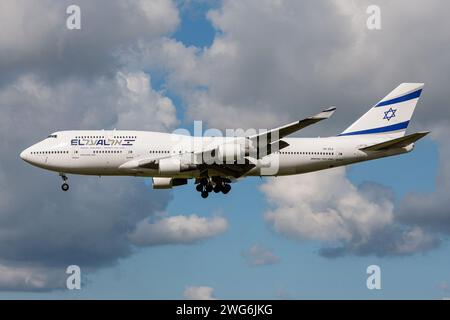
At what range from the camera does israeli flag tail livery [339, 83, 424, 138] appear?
71.1 m

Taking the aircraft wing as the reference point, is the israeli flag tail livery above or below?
above

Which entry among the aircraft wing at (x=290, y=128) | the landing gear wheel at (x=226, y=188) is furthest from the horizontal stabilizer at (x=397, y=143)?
the landing gear wheel at (x=226, y=188)

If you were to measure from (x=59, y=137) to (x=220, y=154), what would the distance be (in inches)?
567

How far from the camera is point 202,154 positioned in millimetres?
61656

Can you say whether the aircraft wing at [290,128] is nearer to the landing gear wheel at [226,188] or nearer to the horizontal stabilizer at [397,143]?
the landing gear wheel at [226,188]

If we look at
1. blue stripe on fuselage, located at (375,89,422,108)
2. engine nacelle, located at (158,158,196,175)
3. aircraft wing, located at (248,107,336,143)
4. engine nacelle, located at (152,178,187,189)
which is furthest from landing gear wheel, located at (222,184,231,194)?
blue stripe on fuselage, located at (375,89,422,108)

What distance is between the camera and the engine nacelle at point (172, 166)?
6191cm

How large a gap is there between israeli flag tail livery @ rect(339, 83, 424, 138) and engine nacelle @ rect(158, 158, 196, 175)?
1682 centimetres

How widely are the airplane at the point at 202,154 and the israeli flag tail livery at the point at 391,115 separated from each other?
135cm

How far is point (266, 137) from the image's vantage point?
60594 millimetres

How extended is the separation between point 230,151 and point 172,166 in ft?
16.4

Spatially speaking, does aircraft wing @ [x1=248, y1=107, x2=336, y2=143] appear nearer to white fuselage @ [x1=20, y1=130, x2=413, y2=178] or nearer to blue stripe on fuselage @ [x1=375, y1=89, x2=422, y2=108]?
white fuselage @ [x1=20, y1=130, x2=413, y2=178]
